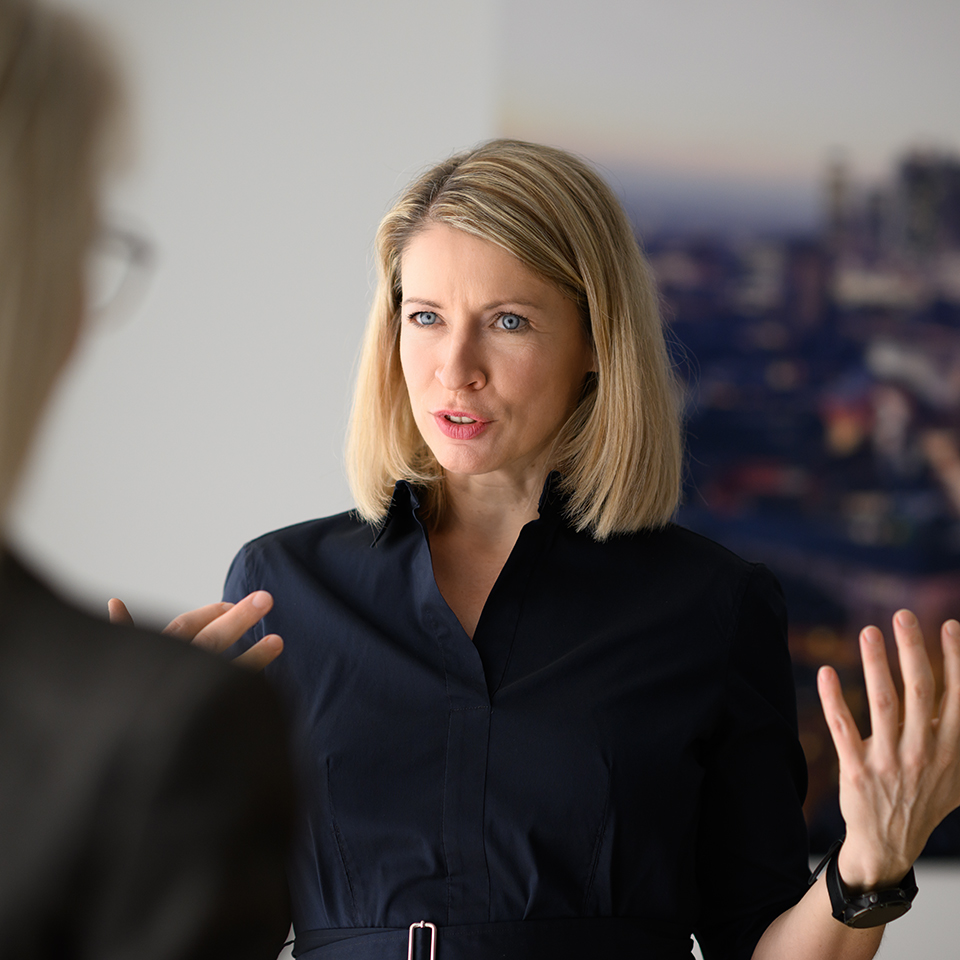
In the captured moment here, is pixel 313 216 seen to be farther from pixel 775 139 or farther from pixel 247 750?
pixel 247 750

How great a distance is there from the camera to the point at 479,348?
54.1 inches

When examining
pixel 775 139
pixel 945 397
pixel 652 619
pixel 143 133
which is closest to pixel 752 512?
pixel 945 397

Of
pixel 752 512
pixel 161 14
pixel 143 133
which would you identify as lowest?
pixel 752 512

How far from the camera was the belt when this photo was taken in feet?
4.08

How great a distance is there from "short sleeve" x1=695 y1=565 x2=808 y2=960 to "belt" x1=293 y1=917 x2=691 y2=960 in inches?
5.2

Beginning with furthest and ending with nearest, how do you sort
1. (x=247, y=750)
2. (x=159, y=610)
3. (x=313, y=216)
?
(x=313, y=216) < (x=159, y=610) < (x=247, y=750)

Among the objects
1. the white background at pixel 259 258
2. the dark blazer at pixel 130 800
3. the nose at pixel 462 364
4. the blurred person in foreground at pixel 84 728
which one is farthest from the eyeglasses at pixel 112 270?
the white background at pixel 259 258

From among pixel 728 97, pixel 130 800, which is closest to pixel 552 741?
pixel 130 800

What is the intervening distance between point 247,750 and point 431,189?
110cm

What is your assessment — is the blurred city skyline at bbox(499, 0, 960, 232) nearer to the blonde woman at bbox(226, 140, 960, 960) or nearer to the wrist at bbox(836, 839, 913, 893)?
the blonde woman at bbox(226, 140, 960, 960)

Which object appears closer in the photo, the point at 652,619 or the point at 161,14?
the point at 652,619

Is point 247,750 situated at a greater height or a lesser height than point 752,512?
greater

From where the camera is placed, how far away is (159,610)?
96.7 inches

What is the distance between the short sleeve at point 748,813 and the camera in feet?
4.42
